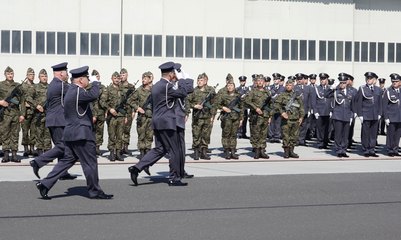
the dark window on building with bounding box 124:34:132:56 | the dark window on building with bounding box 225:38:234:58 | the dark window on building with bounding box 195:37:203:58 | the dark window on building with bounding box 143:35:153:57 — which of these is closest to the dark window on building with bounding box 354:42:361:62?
the dark window on building with bounding box 225:38:234:58

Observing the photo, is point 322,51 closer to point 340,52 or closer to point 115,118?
point 340,52

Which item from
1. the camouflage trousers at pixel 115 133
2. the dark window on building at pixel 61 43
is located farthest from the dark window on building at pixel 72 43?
the camouflage trousers at pixel 115 133

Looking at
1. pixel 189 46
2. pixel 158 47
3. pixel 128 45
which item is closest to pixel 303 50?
pixel 189 46

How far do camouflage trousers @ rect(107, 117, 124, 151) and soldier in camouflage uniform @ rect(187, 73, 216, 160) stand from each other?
1.47 metres

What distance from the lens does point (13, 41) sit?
1505 inches

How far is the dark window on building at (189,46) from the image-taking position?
4016cm

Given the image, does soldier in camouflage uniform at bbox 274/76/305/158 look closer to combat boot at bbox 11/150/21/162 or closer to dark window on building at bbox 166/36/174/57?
combat boot at bbox 11/150/21/162

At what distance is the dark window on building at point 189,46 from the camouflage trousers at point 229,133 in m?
23.4

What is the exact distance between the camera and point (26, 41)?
38406 millimetres

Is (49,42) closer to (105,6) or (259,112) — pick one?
(105,6)

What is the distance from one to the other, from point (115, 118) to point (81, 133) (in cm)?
551

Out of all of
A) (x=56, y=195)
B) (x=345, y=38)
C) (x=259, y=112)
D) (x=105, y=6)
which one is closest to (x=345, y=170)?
(x=259, y=112)

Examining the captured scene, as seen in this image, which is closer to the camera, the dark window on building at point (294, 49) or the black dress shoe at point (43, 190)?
the black dress shoe at point (43, 190)

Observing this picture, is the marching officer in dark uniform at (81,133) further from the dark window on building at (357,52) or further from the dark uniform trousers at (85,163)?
the dark window on building at (357,52)
